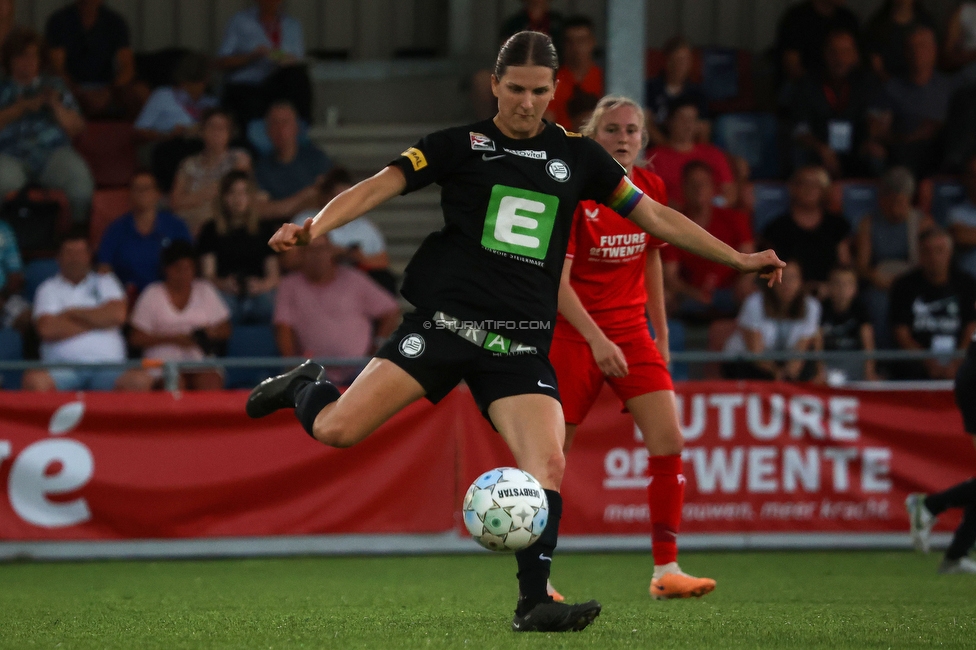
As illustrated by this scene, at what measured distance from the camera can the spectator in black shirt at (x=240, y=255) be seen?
35.3 ft

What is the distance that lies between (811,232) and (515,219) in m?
6.89

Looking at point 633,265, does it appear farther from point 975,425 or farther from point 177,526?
point 177,526

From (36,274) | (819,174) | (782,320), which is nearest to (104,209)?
(36,274)

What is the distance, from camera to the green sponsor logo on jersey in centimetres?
498

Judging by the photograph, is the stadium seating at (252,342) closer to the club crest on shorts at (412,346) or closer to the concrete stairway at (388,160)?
the concrete stairway at (388,160)

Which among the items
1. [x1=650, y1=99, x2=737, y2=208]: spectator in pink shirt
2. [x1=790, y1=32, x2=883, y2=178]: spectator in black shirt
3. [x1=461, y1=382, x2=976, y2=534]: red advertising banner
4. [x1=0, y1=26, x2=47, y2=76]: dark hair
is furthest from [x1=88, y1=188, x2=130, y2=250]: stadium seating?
[x1=790, y1=32, x2=883, y2=178]: spectator in black shirt

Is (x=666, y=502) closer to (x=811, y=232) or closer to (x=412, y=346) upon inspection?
(x=412, y=346)

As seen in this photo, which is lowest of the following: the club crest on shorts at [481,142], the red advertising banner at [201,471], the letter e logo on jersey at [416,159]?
the red advertising banner at [201,471]

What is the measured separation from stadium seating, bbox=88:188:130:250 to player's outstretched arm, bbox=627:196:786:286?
24.3 ft

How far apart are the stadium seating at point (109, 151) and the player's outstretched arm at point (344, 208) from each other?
843 cm

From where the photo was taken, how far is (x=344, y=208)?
471cm

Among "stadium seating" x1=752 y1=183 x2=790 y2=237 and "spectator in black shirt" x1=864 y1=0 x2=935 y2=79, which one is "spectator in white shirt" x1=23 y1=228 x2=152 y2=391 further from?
"spectator in black shirt" x1=864 y1=0 x2=935 y2=79

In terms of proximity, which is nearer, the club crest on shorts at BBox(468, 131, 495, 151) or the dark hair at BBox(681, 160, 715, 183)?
the club crest on shorts at BBox(468, 131, 495, 151)

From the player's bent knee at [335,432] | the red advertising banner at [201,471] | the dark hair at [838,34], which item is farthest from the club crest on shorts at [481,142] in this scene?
the dark hair at [838,34]
